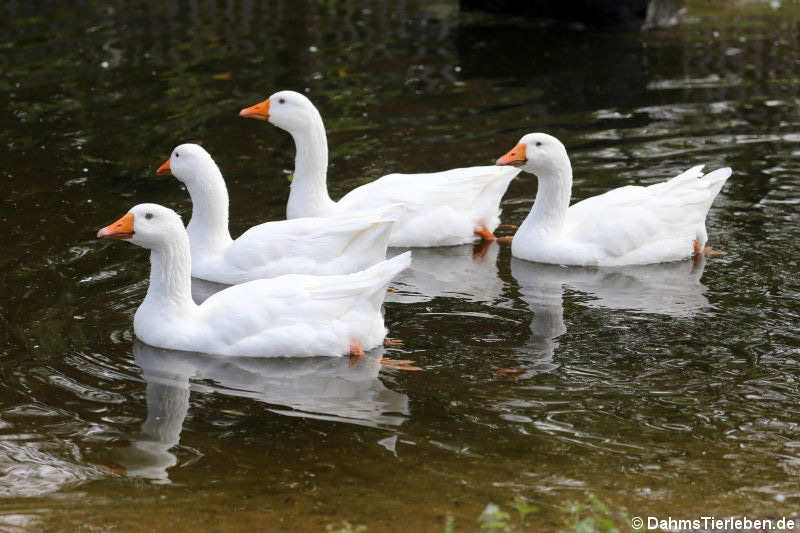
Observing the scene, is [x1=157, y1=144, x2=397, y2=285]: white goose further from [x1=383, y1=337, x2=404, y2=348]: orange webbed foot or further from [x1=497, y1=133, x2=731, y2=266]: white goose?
[x1=497, y1=133, x2=731, y2=266]: white goose

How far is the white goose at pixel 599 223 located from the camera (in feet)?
36.1

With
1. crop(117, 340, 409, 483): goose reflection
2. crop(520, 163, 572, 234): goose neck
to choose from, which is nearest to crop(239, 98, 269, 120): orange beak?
crop(520, 163, 572, 234): goose neck

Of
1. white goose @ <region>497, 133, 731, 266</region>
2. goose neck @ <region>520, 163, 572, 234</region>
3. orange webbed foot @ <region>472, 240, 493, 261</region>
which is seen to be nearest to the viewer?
white goose @ <region>497, 133, 731, 266</region>

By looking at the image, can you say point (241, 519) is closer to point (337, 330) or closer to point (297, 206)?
point (337, 330)

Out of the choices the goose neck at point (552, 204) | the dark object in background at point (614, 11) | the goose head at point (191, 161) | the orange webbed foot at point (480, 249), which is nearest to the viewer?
the goose head at point (191, 161)

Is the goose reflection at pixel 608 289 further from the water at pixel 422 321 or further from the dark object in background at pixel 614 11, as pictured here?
the dark object in background at pixel 614 11

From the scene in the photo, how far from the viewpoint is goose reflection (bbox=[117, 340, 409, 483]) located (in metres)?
7.60

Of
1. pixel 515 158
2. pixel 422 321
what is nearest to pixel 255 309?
pixel 422 321

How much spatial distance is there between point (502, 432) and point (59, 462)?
269 centimetres

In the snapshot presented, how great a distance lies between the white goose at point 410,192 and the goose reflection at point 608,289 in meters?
0.72

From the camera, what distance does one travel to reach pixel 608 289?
33.9 ft

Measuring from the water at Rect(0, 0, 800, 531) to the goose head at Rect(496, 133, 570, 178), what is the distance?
940mm

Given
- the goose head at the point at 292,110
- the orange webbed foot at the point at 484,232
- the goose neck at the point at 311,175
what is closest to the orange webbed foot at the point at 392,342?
the goose neck at the point at 311,175

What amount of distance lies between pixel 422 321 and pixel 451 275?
55.5 inches
